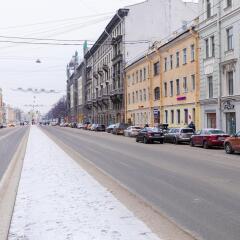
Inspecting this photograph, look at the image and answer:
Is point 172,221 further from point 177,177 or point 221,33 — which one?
point 221,33

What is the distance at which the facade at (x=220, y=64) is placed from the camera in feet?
120

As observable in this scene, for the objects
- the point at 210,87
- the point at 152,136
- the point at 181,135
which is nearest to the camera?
the point at 181,135

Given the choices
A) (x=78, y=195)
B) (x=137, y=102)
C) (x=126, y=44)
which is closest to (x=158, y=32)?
(x=126, y=44)

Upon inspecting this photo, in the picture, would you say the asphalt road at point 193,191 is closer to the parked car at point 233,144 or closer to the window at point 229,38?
the parked car at point 233,144

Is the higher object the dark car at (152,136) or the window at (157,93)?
the window at (157,93)

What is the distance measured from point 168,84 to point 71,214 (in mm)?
45300

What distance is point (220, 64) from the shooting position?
127 feet

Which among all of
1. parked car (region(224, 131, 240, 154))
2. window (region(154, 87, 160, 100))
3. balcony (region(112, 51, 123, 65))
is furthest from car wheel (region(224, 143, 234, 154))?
balcony (region(112, 51, 123, 65))

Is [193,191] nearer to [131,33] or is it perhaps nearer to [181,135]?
[181,135]

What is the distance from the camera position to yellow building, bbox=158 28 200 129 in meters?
44.5

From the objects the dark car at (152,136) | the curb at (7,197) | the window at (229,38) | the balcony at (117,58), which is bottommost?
the curb at (7,197)

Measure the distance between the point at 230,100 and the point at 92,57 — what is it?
78.3m

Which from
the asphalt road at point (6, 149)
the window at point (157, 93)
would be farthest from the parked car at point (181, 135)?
the window at point (157, 93)

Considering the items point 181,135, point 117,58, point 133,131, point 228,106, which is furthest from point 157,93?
point 117,58
